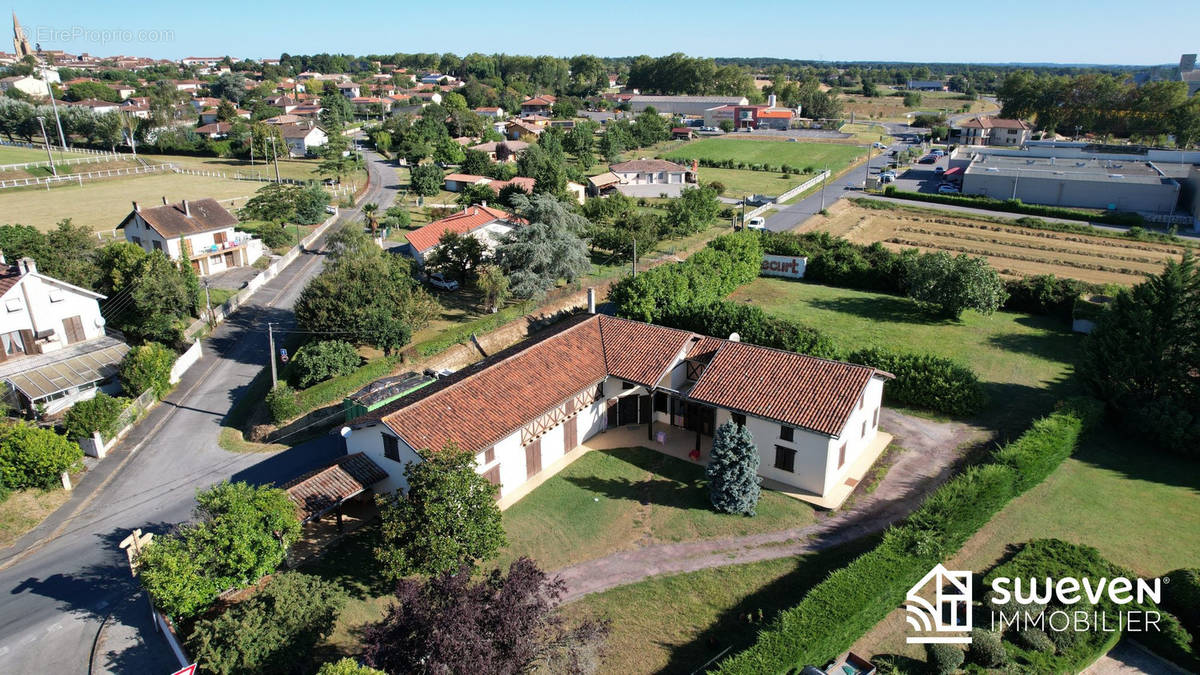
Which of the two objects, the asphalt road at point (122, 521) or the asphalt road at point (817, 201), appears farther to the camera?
the asphalt road at point (817, 201)

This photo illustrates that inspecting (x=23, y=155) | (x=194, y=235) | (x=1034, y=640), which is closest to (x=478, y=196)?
(x=194, y=235)

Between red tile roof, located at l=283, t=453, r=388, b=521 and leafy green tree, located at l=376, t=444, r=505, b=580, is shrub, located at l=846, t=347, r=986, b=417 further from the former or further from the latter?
red tile roof, located at l=283, t=453, r=388, b=521

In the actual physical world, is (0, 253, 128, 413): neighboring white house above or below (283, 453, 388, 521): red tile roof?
above

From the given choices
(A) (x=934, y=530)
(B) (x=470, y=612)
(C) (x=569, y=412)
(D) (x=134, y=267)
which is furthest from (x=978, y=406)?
(D) (x=134, y=267)

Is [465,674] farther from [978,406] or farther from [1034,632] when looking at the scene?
[978,406]

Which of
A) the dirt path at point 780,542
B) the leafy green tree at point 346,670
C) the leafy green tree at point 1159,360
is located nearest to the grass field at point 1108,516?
the leafy green tree at point 1159,360

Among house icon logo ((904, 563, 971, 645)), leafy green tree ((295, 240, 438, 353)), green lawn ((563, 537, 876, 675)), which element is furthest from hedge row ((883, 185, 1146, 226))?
house icon logo ((904, 563, 971, 645))

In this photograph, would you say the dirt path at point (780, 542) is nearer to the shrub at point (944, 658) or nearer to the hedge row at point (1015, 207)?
the shrub at point (944, 658)
